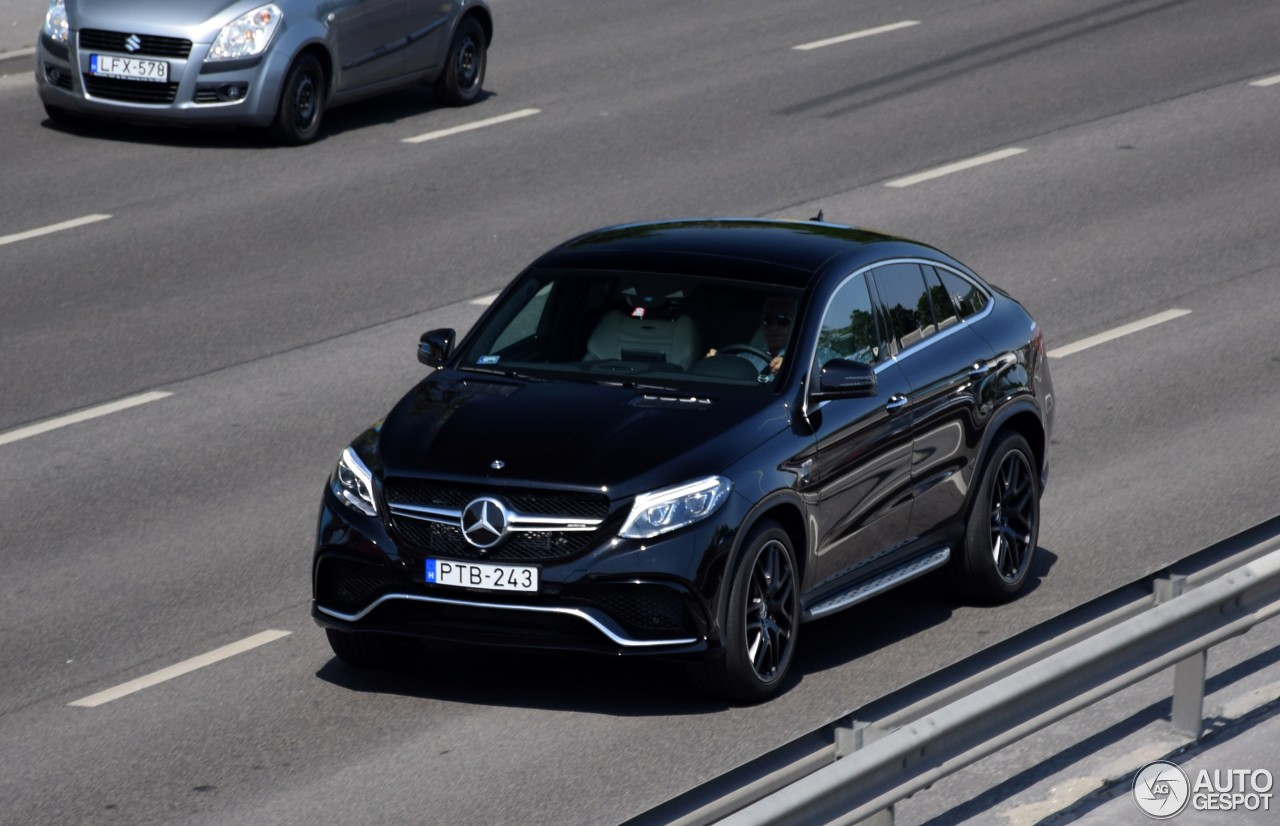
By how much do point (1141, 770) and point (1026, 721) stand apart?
79 centimetres

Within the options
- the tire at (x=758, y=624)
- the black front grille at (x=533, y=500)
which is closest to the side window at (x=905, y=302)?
the tire at (x=758, y=624)

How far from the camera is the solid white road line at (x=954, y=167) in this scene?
58.6 ft

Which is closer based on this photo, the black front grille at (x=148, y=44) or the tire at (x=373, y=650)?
the tire at (x=373, y=650)

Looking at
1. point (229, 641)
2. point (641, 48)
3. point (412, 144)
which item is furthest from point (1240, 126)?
point (229, 641)

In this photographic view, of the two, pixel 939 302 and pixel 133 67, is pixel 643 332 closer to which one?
pixel 939 302

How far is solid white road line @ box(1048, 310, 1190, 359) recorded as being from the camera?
46.4 ft

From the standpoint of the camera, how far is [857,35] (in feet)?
75.9

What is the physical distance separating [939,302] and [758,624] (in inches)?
85.9

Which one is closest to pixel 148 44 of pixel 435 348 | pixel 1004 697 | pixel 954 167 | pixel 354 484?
pixel 954 167

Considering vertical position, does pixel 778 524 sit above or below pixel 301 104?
above

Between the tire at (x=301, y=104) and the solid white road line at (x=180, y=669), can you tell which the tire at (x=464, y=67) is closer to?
the tire at (x=301, y=104)

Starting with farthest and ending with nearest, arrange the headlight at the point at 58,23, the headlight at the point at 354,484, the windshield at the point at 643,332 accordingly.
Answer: the headlight at the point at 58,23 < the windshield at the point at 643,332 < the headlight at the point at 354,484

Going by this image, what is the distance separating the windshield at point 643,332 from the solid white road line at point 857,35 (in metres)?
13.6

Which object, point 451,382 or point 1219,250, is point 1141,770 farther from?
point 1219,250
